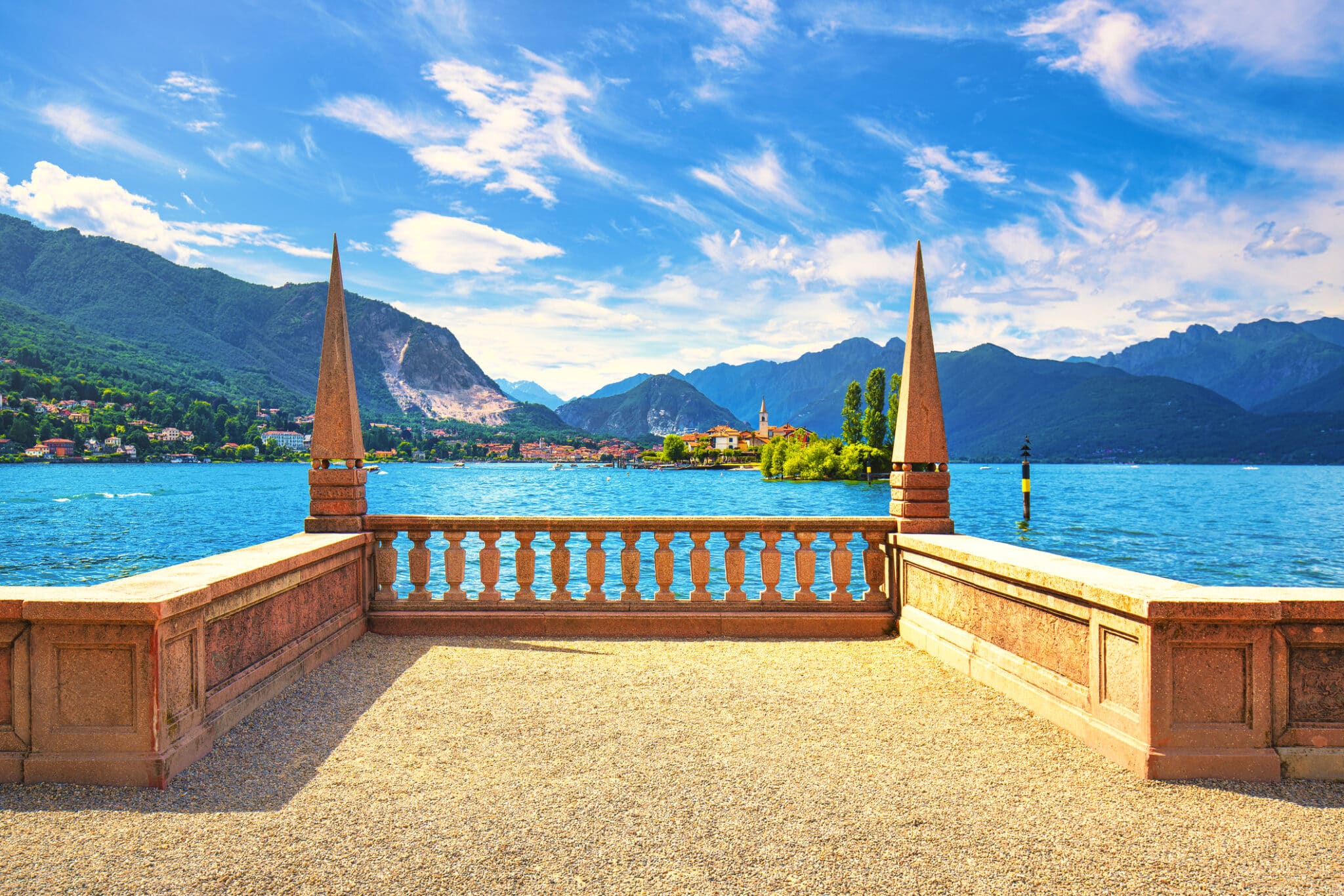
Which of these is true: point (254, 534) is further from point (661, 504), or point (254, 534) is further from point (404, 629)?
point (404, 629)

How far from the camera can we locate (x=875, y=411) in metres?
83.6

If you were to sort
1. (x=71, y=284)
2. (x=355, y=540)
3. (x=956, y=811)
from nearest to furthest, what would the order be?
(x=956, y=811) < (x=355, y=540) < (x=71, y=284)

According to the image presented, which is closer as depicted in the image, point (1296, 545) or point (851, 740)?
point (851, 740)

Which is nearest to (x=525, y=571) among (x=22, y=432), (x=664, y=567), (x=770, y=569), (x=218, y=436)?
(x=664, y=567)

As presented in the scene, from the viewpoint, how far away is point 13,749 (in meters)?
3.97

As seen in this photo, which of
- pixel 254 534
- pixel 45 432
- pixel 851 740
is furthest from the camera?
pixel 45 432

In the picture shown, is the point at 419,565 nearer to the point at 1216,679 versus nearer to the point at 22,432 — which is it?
the point at 1216,679

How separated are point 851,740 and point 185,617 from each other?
4.11m

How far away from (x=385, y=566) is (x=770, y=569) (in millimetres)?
4148

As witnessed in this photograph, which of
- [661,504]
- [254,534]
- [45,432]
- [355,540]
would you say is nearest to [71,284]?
[45,432]

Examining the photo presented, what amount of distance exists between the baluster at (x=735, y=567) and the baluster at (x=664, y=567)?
606 mm

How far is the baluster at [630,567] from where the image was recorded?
782 centimetres

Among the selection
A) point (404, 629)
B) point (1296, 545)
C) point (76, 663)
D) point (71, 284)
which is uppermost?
point (71, 284)

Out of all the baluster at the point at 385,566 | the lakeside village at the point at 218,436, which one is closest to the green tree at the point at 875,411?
the lakeside village at the point at 218,436
